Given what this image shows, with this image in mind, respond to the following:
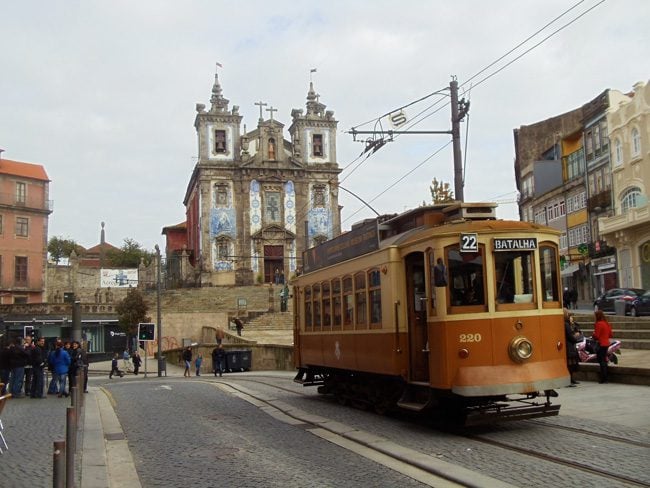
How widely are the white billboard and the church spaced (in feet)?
24.6

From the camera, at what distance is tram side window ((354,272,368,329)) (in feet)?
46.7

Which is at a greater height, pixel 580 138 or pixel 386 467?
pixel 580 138

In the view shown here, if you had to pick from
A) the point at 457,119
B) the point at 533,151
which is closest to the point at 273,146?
the point at 533,151

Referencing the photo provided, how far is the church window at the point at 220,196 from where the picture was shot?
73500 millimetres

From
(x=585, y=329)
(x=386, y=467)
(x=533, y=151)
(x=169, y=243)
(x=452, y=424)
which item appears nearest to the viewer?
(x=386, y=467)

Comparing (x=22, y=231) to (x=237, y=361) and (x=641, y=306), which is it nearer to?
(x=237, y=361)

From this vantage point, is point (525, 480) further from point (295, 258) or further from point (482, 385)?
point (295, 258)

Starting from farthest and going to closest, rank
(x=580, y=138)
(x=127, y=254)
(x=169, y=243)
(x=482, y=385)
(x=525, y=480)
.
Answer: (x=127, y=254) < (x=169, y=243) < (x=580, y=138) < (x=482, y=385) < (x=525, y=480)

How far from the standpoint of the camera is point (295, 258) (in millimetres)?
73875

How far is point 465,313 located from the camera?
37.3 feet

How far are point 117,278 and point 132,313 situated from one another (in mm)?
26180

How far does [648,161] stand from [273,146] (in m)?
40.5

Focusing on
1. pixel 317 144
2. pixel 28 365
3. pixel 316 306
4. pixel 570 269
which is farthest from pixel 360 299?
pixel 317 144

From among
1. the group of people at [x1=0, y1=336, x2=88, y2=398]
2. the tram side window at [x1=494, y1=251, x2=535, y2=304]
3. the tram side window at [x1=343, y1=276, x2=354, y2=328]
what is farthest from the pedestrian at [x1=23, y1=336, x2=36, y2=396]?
the tram side window at [x1=494, y1=251, x2=535, y2=304]
